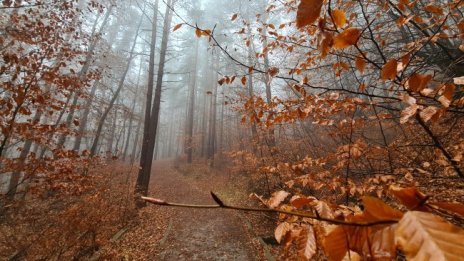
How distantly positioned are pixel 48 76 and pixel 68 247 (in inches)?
148

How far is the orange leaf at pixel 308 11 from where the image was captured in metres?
0.79

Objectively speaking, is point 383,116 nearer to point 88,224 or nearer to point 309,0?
point 309,0

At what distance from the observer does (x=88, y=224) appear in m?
6.04

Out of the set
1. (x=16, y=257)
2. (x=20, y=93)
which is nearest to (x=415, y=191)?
(x=20, y=93)

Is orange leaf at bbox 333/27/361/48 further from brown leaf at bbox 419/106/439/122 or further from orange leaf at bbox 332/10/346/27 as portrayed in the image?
brown leaf at bbox 419/106/439/122

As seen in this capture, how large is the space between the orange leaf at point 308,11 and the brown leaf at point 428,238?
2.15 feet

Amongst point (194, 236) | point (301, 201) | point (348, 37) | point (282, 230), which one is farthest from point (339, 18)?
point (194, 236)

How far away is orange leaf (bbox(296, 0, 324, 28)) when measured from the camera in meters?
0.79

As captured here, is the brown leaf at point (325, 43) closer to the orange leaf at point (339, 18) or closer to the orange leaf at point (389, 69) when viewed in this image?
the orange leaf at point (339, 18)

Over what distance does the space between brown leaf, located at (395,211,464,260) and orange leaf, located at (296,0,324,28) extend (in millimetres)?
656

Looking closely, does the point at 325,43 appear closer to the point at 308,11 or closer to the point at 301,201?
the point at 308,11

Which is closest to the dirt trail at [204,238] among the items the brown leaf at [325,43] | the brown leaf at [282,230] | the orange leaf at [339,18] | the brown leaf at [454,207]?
the brown leaf at [282,230]

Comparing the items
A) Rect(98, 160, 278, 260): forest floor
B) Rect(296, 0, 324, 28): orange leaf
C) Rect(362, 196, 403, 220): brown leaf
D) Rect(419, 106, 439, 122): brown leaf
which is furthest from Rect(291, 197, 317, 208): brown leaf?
Rect(98, 160, 278, 260): forest floor

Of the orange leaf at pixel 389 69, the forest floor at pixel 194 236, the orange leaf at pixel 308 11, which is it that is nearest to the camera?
the orange leaf at pixel 308 11
